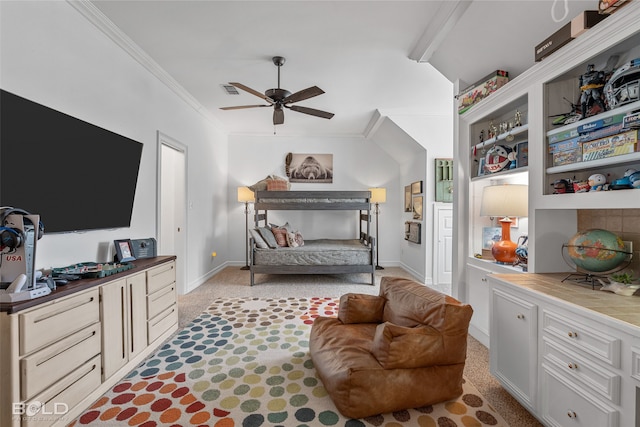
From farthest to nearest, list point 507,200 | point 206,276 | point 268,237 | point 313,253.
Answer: point 206,276 < point 268,237 < point 313,253 < point 507,200

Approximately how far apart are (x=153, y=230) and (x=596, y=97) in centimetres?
380

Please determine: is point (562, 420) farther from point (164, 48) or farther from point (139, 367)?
point (164, 48)

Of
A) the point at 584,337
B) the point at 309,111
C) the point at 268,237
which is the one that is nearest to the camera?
the point at 584,337

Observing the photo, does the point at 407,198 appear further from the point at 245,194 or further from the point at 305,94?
the point at 305,94

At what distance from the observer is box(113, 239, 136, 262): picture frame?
242cm

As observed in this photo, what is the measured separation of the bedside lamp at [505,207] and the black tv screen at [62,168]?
313 cm

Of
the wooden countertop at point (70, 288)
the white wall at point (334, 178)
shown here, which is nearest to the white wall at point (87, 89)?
the wooden countertop at point (70, 288)

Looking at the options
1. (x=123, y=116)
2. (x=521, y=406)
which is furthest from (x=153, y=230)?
(x=521, y=406)

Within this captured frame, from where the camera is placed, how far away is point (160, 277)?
2.52 meters

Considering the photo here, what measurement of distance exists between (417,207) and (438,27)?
3069mm

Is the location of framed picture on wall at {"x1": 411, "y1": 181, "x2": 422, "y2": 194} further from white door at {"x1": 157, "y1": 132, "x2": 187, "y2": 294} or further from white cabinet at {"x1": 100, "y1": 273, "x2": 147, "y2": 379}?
white cabinet at {"x1": 100, "y1": 273, "x2": 147, "y2": 379}

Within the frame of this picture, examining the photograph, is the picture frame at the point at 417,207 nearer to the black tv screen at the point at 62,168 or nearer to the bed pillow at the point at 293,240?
the bed pillow at the point at 293,240

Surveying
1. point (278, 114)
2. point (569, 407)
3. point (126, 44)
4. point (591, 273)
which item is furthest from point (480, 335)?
point (126, 44)

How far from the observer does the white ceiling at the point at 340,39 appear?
2170 millimetres
